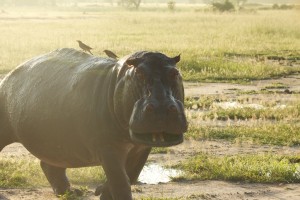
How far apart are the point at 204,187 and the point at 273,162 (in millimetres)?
1133

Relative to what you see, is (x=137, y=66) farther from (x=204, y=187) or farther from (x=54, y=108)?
(x=204, y=187)

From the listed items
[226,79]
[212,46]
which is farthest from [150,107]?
[212,46]

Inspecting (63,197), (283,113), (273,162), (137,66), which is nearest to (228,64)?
(283,113)

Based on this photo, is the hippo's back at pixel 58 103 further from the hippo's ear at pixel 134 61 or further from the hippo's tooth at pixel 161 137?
the hippo's tooth at pixel 161 137

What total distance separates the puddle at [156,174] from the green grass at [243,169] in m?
0.16

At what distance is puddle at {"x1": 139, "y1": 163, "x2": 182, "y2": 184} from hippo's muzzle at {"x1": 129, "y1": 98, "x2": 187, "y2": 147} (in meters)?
3.14

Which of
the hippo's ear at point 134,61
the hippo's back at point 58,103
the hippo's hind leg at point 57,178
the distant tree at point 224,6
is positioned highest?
the hippo's ear at point 134,61

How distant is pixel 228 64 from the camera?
59.0ft

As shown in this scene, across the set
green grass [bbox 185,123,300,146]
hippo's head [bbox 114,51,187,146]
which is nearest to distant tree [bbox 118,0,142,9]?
green grass [bbox 185,123,300,146]

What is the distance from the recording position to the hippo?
3463mm

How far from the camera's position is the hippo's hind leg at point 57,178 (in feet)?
18.1

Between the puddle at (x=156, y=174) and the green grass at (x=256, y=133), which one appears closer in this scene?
the puddle at (x=156, y=174)

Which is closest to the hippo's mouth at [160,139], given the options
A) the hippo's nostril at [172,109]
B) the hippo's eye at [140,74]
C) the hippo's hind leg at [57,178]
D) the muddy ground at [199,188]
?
the hippo's nostril at [172,109]

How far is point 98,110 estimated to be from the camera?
406cm
